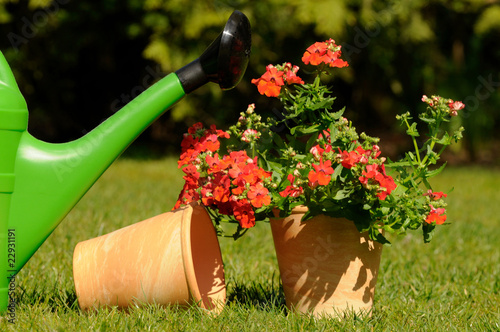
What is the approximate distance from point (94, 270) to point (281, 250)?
571 millimetres

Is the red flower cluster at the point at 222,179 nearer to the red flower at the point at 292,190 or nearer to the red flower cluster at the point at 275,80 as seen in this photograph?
the red flower at the point at 292,190

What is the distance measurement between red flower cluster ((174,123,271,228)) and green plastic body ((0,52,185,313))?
0.57 feet

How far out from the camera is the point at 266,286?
2178 mm

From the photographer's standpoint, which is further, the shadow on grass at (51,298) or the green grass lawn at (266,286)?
the shadow on grass at (51,298)

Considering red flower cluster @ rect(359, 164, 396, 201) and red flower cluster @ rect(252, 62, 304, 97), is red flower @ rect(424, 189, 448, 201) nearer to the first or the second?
red flower cluster @ rect(359, 164, 396, 201)

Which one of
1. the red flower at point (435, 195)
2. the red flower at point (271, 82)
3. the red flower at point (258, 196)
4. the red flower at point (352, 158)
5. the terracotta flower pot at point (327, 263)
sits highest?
the red flower at point (271, 82)

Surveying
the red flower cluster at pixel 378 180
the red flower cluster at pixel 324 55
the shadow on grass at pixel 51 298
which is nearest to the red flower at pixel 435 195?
the red flower cluster at pixel 378 180

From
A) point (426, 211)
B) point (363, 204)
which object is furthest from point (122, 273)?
point (426, 211)

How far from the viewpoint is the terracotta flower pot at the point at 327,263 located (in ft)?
5.61

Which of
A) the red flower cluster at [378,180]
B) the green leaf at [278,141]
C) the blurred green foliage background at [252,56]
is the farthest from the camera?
the blurred green foliage background at [252,56]

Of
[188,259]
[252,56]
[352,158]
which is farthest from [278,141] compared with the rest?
[252,56]

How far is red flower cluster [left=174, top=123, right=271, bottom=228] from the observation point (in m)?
1.63

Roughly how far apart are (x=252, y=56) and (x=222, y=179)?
474 centimetres

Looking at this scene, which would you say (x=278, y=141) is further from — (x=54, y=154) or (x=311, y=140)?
(x=54, y=154)
